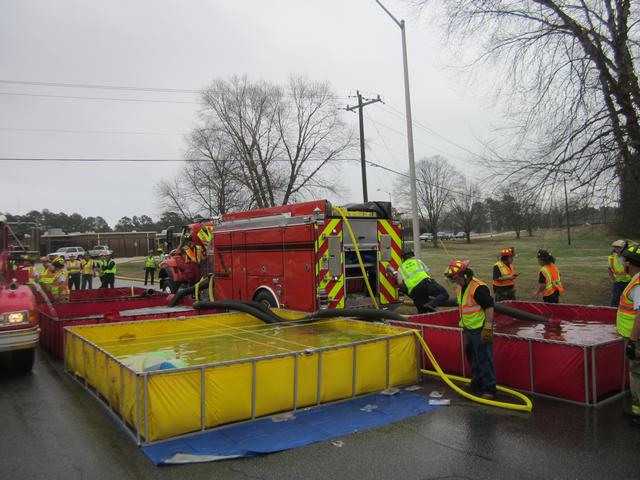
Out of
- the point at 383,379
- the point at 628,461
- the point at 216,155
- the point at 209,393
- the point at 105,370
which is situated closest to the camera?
the point at 628,461

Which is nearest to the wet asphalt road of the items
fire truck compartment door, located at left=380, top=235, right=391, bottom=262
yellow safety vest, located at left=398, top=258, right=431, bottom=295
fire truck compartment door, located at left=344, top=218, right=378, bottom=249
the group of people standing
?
yellow safety vest, located at left=398, top=258, right=431, bottom=295

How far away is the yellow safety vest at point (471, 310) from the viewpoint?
595 cm

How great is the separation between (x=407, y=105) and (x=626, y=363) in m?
12.1

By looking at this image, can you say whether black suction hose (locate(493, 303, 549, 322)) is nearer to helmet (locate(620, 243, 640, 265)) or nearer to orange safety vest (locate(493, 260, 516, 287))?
orange safety vest (locate(493, 260, 516, 287))

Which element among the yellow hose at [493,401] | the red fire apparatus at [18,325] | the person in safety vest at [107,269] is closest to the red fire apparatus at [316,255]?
the yellow hose at [493,401]

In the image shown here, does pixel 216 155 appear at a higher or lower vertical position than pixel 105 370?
higher

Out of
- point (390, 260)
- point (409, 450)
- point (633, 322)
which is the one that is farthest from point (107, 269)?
point (633, 322)

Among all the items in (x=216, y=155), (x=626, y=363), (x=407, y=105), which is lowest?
(x=626, y=363)

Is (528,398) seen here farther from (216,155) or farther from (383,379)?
(216,155)

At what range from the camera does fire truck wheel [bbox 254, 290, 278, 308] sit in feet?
34.3

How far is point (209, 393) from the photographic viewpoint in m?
5.09

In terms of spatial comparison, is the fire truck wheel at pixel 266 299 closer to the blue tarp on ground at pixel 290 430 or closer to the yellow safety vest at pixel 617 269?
the blue tarp on ground at pixel 290 430

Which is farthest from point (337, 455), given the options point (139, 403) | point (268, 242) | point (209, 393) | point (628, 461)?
point (268, 242)

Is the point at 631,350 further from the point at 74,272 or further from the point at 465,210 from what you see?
the point at 465,210
